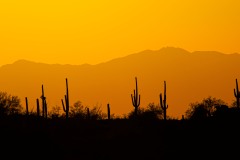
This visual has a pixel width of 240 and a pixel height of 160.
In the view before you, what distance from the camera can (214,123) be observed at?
7019 cm

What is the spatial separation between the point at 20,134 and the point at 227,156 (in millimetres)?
16900

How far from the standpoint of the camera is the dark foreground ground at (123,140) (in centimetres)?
5069

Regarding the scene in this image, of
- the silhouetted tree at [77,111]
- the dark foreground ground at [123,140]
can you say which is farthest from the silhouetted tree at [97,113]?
the dark foreground ground at [123,140]

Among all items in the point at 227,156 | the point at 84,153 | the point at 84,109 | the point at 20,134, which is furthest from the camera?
the point at 84,109

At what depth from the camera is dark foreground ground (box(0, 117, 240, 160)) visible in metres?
50.7

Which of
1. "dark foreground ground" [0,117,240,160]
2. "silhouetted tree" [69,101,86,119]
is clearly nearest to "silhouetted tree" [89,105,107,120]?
"silhouetted tree" [69,101,86,119]

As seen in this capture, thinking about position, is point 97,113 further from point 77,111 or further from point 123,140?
point 123,140

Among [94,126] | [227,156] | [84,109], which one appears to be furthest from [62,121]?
[84,109]

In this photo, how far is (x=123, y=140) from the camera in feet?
226

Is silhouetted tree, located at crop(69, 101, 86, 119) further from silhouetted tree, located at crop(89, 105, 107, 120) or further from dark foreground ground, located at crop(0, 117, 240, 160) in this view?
dark foreground ground, located at crop(0, 117, 240, 160)

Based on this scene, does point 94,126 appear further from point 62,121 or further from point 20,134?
point 20,134

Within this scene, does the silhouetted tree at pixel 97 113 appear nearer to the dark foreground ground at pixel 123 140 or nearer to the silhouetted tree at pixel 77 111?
the silhouetted tree at pixel 77 111

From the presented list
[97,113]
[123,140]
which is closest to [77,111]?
[97,113]

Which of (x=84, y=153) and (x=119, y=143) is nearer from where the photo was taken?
(x=84, y=153)
